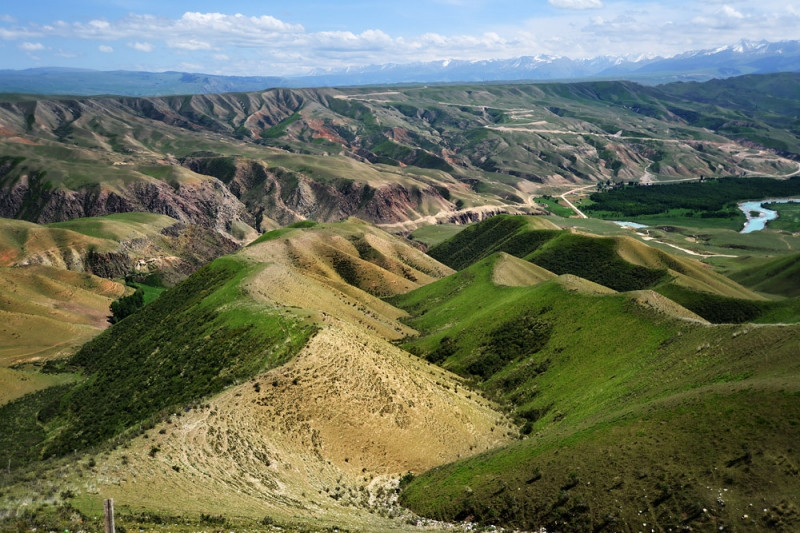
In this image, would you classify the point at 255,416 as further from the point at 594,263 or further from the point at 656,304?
the point at 594,263

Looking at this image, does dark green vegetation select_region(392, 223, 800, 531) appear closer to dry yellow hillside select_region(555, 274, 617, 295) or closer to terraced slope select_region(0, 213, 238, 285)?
dry yellow hillside select_region(555, 274, 617, 295)

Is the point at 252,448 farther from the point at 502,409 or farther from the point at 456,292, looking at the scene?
the point at 456,292

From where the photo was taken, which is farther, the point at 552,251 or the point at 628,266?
the point at 552,251

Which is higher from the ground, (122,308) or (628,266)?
(628,266)

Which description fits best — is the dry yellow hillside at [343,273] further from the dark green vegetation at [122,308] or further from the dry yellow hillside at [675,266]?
the dry yellow hillside at [675,266]

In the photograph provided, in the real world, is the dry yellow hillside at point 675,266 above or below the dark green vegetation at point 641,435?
below

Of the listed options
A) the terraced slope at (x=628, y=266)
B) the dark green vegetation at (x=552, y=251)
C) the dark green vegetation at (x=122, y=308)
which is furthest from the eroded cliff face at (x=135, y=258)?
the terraced slope at (x=628, y=266)

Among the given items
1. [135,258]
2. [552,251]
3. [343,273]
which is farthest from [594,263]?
[135,258]

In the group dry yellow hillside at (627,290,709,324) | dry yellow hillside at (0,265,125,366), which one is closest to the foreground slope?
dry yellow hillside at (0,265,125,366)
